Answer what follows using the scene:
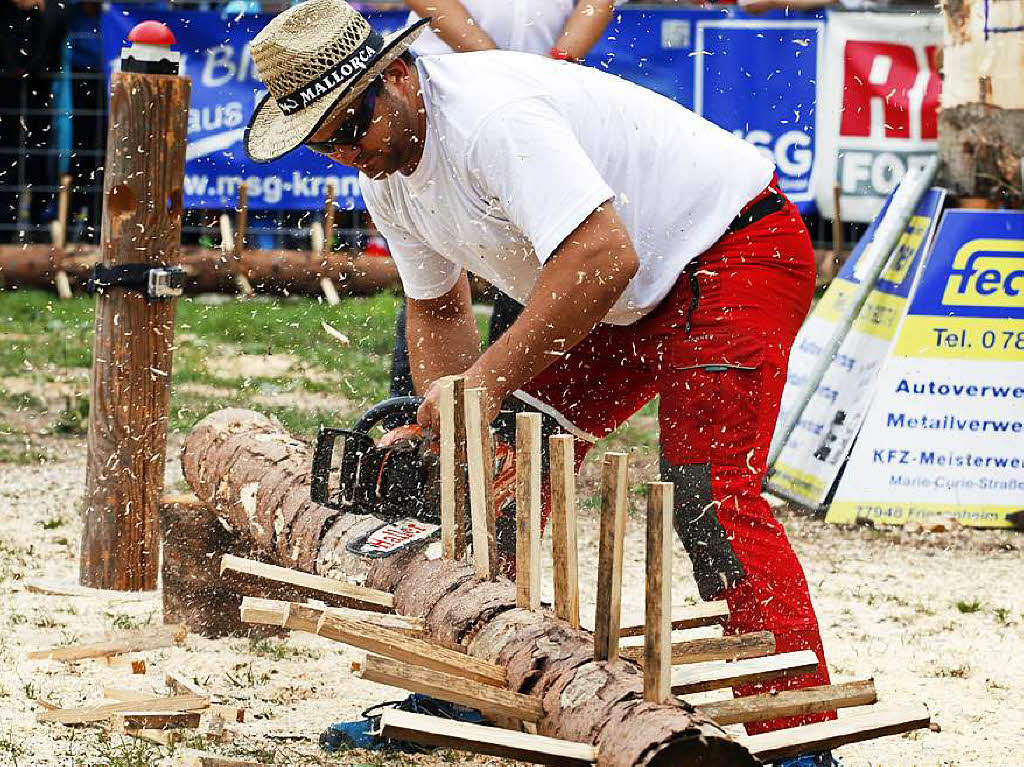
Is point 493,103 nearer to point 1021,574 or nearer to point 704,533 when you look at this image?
point 704,533

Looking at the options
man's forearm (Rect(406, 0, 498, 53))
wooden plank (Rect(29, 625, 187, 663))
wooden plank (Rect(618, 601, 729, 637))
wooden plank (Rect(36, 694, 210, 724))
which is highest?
man's forearm (Rect(406, 0, 498, 53))

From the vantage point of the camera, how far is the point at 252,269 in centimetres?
908

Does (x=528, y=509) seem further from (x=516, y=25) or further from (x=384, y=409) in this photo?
(x=516, y=25)

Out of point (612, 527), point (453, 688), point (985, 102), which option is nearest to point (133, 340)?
point (453, 688)

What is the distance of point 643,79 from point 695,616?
6.45 m

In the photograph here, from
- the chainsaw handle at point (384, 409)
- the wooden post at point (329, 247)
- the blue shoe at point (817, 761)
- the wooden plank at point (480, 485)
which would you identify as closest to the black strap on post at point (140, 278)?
the chainsaw handle at point (384, 409)

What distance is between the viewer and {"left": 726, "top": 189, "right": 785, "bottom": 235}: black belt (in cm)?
294

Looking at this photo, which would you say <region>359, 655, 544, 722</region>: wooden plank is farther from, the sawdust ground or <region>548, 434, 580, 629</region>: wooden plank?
the sawdust ground

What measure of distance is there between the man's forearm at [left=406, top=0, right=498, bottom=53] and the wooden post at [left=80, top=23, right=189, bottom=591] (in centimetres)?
75

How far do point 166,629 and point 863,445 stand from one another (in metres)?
2.59

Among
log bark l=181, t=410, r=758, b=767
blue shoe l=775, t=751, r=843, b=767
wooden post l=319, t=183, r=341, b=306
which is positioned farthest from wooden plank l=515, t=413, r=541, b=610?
wooden post l=319, t=183, r=341, b=306

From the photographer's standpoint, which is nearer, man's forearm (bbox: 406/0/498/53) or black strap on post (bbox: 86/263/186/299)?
black strap on post (bbox: 86/263/186/299)

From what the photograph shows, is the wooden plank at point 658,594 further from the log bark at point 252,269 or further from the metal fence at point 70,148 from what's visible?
the metal fence at point 70,148

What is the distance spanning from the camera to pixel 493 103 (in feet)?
8.74
